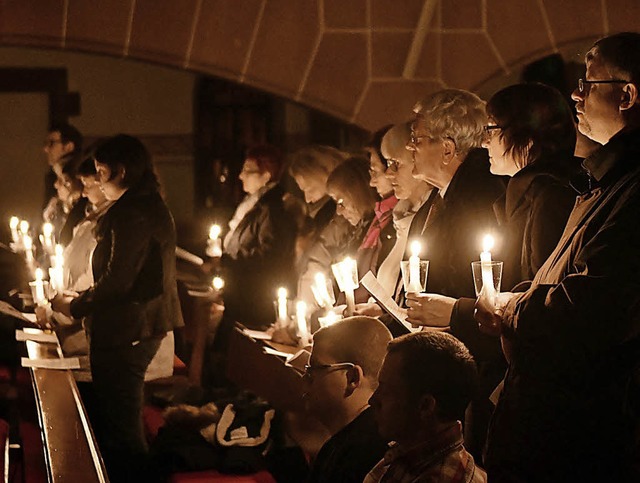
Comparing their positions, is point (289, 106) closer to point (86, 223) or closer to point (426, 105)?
point (86, 223)

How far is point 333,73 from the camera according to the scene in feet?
19.1

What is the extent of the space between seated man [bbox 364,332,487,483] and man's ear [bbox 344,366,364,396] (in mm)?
440

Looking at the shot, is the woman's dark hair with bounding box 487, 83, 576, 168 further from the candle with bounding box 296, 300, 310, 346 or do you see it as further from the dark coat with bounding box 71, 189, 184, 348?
the dark coat with bounding box 71, 189, 184, 348

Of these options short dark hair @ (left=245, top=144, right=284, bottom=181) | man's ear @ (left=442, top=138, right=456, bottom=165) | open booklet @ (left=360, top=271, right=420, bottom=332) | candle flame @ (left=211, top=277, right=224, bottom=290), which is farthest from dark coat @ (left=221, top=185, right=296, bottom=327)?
open booklet @ (left=360, top=271, right=420, bottom=332)

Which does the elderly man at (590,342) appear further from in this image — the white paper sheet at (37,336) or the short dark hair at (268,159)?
the short dark hair at (268,159)

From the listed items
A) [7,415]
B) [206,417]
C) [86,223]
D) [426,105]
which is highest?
[426,105]

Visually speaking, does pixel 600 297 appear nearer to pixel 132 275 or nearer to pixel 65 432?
pixel 65 432

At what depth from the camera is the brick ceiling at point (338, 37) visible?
5625mm

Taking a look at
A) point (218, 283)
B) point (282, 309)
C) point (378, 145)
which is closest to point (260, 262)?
point (218, 283)

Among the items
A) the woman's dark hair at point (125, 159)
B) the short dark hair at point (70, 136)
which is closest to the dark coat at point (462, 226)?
the woman's dark hair at point (125, 159)

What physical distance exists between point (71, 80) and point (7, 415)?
6.44 meters

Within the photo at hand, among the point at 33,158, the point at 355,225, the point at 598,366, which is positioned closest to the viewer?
the point at 598,366

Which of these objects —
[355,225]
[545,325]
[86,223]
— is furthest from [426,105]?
[86,223]

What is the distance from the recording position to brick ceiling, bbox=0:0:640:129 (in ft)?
18.5
